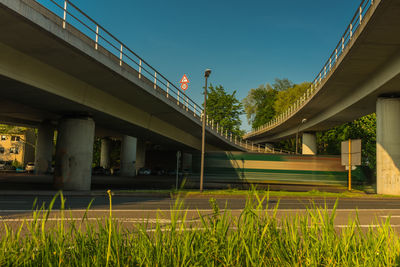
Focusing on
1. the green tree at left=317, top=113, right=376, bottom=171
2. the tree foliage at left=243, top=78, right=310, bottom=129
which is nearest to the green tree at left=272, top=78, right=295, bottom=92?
the tree foliage at left=243, top=78, right=310, bottom=129

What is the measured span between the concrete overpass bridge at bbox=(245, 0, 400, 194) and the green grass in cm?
1433

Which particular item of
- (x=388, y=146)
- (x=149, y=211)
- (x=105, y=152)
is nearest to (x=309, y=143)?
(x=388, y=146)

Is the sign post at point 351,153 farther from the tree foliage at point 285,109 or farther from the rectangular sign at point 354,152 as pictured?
the tree foliage at point 285,109

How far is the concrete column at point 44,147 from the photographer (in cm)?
4325

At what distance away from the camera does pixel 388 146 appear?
73.5 ft

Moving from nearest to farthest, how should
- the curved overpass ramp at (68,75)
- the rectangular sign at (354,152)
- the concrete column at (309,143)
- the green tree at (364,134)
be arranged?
the curved overpass ramp at (68,75) < the rectangular sign at (354,152) < the green tree at (364,134) < the concrete column at (309,143)

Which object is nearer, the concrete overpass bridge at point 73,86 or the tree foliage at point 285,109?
the concrete overpass bridge at point 73,86

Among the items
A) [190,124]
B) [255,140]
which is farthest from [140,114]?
[255,140]

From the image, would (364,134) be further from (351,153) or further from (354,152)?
(354,152)

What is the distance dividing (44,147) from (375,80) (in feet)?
133

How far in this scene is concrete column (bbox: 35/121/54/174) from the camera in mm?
43250

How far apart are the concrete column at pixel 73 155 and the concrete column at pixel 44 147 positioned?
24.6m

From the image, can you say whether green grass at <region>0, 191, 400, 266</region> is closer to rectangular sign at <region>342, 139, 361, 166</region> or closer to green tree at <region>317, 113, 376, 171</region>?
rectangular sign at <region>342, 139, 361, 166</region>

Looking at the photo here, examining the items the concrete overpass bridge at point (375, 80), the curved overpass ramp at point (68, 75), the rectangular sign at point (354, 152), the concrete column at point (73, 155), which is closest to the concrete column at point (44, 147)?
the curved overpass ramp at point (68, 75)
